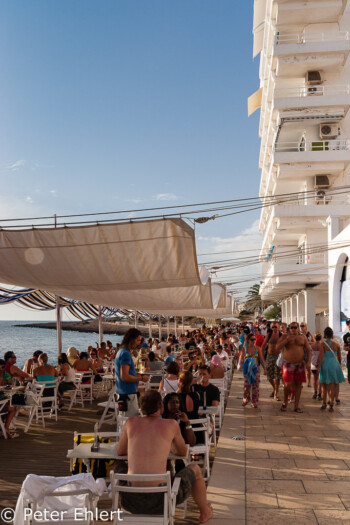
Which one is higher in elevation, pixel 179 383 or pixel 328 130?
pixel 328 130

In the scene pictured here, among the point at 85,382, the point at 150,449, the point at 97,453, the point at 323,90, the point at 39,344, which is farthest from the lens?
the point at 39,344

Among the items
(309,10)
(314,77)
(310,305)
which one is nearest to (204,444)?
(310,305)

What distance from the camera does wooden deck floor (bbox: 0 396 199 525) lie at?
16.4ft

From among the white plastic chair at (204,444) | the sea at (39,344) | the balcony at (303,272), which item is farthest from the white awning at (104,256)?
the sea at (39,344)

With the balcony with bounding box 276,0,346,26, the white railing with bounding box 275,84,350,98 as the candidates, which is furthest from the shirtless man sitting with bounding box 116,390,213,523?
the balcony with bounding box 276,0,346,26

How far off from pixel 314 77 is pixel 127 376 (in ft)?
88.5

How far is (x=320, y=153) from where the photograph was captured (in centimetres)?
2741

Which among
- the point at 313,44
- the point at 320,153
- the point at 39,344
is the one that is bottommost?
the point at 39,344

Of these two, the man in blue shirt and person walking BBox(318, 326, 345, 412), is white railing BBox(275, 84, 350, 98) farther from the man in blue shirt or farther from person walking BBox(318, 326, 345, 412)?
the man in blue shirt

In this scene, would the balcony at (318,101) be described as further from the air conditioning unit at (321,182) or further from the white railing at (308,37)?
the air conditioning unit at (321,182)

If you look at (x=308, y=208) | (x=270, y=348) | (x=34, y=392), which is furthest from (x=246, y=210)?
(x=308, y=208)

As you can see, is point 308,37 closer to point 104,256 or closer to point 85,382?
point 85,382

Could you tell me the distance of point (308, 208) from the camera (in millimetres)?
27062

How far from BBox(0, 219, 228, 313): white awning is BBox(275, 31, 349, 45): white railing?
23.4 m
